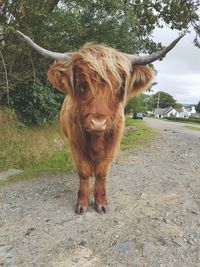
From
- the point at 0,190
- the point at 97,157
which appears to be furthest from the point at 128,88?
the point at 0,190

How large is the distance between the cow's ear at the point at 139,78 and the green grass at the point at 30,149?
10.8 ft

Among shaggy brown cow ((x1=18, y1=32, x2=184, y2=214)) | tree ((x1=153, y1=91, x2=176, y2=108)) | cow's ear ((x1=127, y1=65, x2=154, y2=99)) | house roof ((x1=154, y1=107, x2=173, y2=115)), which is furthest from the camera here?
tree ((x1=153, y1=91, x2=176, y2=108))

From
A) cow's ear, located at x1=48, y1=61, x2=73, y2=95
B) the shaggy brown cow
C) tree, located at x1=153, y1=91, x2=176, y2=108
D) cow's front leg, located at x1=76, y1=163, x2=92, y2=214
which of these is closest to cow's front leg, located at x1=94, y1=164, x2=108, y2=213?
the shaggy brown cow

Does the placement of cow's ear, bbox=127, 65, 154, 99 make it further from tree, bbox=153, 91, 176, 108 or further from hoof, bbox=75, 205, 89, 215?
tree, bbox=153, 91, 176, 108

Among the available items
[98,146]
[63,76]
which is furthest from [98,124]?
[63,76]

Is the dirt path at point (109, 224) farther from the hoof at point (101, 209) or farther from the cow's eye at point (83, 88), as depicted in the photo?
the cow's eye at point (83, 88)

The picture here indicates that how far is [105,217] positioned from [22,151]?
4.40 m

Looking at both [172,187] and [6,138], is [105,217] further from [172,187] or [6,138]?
[6,138]

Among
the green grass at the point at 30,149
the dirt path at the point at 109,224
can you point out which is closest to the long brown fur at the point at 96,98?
the dirt path at the point at 109,224

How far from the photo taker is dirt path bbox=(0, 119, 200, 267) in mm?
4109

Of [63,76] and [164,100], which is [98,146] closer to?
[63,76]

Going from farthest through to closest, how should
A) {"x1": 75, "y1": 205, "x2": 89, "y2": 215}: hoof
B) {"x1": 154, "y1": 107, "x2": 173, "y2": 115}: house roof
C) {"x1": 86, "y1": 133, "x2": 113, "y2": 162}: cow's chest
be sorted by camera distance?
{"x1": 154, "y1": 107, "x2": 173, "y2": 115}: house roof
{"x1": 75, "y1": 205, "x2": 89, "y2": 215}: hoof
{"x1": 86, "y1": 133, "x2": 113, "y2": 162}: cow's chest

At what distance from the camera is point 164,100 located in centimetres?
11475

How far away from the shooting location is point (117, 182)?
6.93 meters
